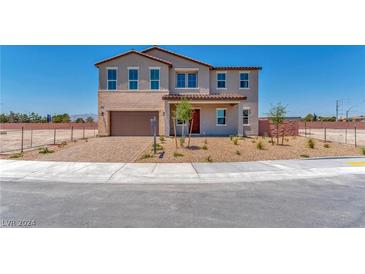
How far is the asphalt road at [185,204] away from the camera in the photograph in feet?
13.8

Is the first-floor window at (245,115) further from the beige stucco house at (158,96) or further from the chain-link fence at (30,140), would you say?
the chain-link fence at (30,140)

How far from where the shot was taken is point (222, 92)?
2155cm

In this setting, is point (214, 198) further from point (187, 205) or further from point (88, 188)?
point (88, 188)

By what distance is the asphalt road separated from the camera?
166 inches

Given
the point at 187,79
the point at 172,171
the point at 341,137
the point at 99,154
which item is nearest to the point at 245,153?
the point at 172,171

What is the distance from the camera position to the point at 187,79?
21.1 meters

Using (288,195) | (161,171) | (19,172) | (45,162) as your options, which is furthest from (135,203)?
(45,162)

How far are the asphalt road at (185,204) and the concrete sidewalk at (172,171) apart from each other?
0.64 metres

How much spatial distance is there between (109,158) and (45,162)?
116 inches

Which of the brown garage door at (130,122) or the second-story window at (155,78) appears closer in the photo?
the second-story window at (155,78)

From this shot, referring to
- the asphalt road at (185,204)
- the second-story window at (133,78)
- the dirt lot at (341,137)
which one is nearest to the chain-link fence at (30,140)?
the second-story window at (133,78)

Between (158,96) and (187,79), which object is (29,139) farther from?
(187,79)

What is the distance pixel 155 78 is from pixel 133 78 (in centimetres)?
207

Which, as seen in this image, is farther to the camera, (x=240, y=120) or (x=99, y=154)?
(x=240, y=120)
